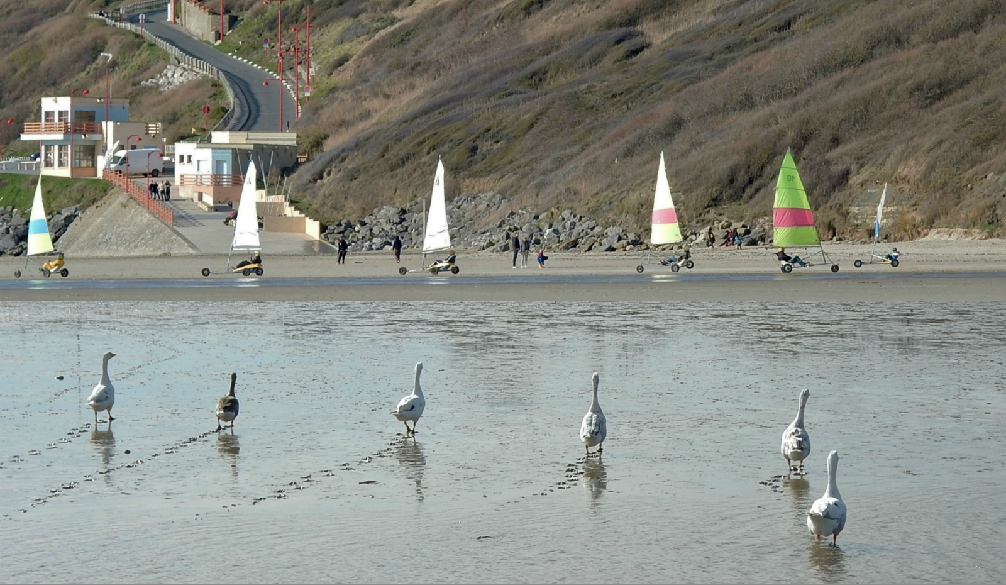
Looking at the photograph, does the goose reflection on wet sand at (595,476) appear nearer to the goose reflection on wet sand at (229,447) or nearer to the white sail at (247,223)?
the goose reflection on wet sand at (229,447)

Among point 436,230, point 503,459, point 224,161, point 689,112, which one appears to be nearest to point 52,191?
point 224,161

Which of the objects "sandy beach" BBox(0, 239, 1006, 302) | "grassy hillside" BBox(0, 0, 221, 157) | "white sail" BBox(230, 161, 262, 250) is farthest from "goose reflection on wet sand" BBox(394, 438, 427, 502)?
"grassy hillside" BBox(0, 0, 221, 157)

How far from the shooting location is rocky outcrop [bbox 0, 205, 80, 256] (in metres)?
81.0

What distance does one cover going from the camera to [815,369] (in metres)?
22.9

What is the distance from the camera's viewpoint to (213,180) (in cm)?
8106

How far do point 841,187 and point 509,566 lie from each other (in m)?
54.1

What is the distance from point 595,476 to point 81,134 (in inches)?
3287

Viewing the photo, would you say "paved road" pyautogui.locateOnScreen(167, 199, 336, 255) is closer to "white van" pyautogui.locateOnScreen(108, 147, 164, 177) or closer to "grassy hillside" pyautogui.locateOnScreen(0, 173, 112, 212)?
"grassy hillside" pyautogui.locateOnScreen(0, 173, 112, 212)

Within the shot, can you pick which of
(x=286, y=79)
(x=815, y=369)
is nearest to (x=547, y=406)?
(x=815, y=369)

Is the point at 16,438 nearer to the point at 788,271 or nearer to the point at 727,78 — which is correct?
the point at 788,271

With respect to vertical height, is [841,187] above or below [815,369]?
above

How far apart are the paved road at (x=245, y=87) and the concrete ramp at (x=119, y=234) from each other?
19.2 meters

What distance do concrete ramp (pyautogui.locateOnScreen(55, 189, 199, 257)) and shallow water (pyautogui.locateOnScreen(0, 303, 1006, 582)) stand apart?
1635 inches

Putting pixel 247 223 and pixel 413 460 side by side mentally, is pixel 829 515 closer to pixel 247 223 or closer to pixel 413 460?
pixel 413 460
